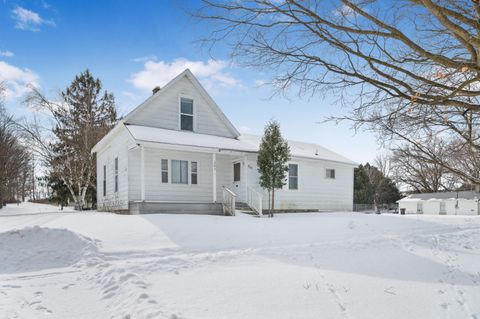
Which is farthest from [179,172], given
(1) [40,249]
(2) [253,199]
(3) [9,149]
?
(3) [9,149]

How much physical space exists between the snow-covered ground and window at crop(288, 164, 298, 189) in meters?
6.15

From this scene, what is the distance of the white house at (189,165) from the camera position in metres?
13.0

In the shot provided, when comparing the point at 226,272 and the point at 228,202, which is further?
the point at 228,202

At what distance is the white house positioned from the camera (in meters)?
13.0

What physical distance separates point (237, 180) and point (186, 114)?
13.6 ft

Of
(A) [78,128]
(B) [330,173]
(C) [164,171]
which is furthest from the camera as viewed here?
(A) [78,128]

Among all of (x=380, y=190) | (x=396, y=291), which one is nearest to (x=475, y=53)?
(x=396, y=291)

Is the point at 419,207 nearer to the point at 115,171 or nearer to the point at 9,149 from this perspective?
the point at 115,171

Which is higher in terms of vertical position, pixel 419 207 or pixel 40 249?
pixel 40 249

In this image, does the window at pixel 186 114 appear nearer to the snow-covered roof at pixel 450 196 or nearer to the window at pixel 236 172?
the window at pixel 236 172

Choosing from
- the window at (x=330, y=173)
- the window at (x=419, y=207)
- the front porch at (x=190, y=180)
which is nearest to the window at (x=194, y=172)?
the front porch at (x=190, y=180)

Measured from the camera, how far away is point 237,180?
15070 millimetres

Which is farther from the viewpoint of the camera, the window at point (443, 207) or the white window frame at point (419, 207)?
the white window frame at point (419, 207)

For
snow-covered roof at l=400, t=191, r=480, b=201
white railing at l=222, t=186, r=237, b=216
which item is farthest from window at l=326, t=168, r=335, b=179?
snow-covered roof at l=400, t=191, r=480, b=201
